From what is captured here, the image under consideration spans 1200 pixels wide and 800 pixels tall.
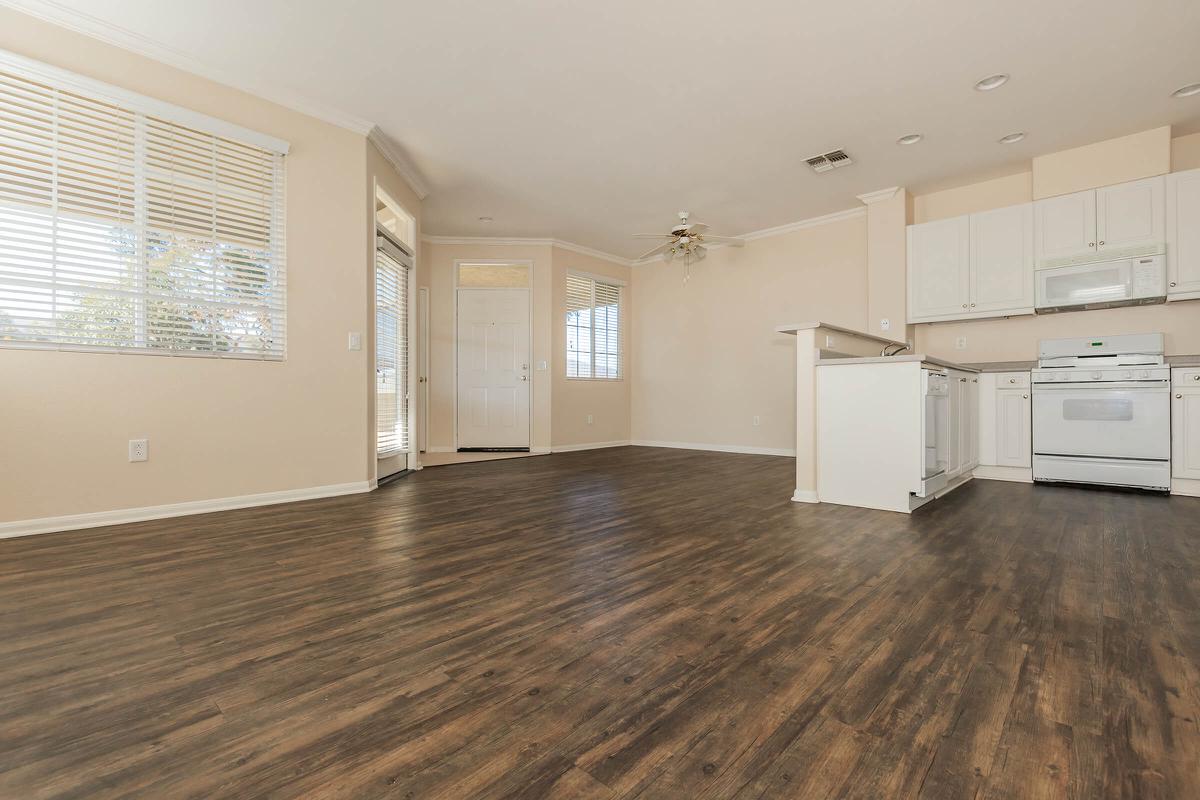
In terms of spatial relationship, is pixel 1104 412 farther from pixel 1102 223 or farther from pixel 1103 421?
pixel 1102 223

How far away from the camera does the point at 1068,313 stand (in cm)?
459

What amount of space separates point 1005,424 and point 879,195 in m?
2.58

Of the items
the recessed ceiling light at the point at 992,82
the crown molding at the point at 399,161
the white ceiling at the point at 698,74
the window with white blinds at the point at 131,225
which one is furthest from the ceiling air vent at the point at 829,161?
the window with white blinds at the point at 131,225

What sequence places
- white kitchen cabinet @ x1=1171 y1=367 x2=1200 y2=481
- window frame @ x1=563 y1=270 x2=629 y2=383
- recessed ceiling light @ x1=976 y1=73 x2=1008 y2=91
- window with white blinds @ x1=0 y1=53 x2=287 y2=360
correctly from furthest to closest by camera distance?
window frame @ x1=563 y1=270 x2=629 y2=383
white kitchen cabinet @ x1=1171 y1=367 x2=1200 y2=481
recessed ceiling light @ x1=976 y1=73 x2=1008 y2=91
window with white blinds @ x1=0 y1=53 x2=287 y2=360

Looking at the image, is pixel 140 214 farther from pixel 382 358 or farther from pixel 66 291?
pixel 382 358

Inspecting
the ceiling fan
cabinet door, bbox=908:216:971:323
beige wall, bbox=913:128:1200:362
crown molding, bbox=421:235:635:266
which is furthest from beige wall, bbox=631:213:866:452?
crown molding, bbox=421:235:635:266

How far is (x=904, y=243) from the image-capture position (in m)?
5.25

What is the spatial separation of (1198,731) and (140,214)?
15.7 feet

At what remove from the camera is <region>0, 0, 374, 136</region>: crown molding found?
2.73 meters

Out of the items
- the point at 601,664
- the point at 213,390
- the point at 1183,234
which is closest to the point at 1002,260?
the point at 1183,234

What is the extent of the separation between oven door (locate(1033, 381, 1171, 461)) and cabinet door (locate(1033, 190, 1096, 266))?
1162 mm

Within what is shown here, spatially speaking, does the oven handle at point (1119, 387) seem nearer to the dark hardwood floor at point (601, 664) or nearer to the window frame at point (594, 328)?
the dark hardwood floor at point (601, 664)

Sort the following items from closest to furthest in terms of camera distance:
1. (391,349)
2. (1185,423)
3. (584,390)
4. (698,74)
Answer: (698,74) < (1185,423) < (391,349) < (584,390)

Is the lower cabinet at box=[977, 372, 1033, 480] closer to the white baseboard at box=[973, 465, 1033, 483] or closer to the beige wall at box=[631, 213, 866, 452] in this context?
the white baseboard at box=[973, 465, 1033, 483]
